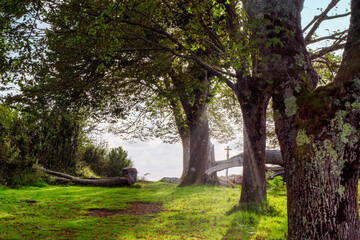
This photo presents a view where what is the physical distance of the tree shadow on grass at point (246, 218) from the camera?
6.95 meters

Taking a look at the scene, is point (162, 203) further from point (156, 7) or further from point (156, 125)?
point (156, 7)

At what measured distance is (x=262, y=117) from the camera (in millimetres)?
8867

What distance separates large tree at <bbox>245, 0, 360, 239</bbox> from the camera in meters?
4.46

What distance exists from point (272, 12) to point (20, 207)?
35.2 ft

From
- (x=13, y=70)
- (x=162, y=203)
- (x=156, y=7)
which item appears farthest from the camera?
(x=162, y=203)

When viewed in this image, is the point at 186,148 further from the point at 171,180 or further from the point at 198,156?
the point at 171,180

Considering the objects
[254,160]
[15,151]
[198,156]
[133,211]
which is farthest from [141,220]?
[15,151]

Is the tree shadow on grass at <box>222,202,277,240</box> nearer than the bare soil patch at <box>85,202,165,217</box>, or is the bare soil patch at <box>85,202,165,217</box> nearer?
the tree shadow on grass at <box>222,202,277,240</box>

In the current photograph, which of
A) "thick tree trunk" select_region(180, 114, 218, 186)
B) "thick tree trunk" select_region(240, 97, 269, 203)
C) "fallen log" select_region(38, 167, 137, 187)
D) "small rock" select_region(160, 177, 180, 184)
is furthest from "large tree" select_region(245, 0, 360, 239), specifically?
"small rock" select_region(160, 177, 180, 184)

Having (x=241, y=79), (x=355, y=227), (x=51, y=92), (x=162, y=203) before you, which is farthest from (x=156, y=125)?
(x=355, y=227)

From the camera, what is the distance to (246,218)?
8062mm

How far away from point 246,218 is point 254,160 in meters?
2.07

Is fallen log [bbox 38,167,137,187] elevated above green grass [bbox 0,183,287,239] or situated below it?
above

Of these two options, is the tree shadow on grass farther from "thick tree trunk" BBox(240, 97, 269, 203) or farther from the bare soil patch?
the bare soil patch
